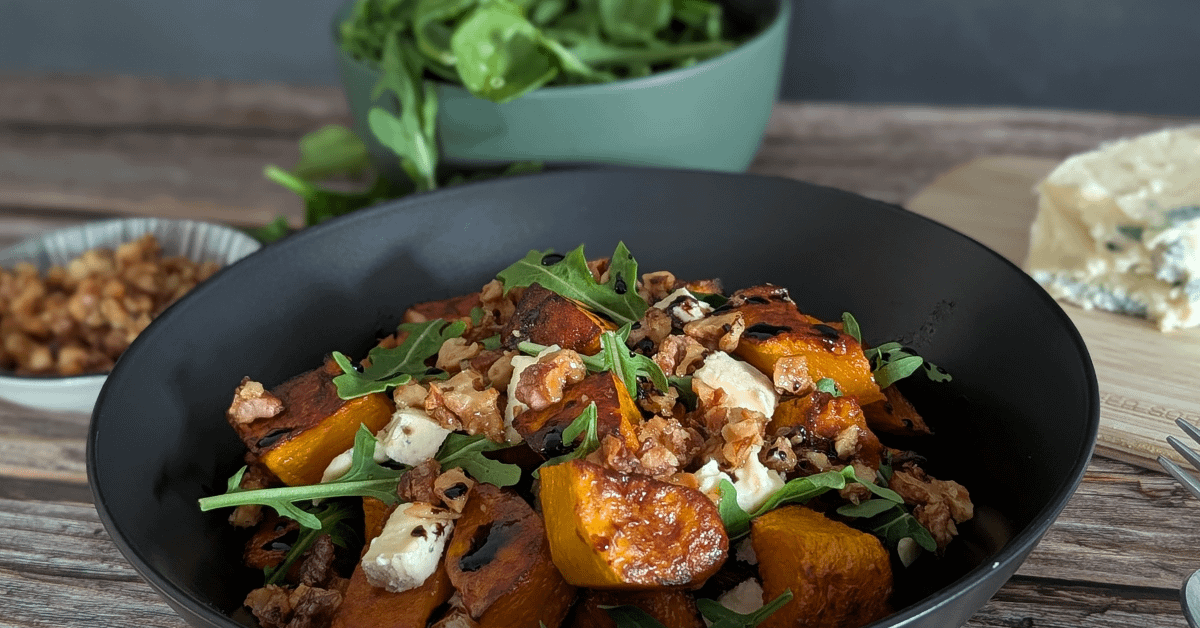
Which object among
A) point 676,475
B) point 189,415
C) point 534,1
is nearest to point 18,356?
point 189,415

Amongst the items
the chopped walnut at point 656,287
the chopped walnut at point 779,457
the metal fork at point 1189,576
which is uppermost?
the chopped walnut at point 656,287

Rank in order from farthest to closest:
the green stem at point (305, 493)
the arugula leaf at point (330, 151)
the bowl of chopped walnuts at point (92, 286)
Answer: the arugula leaf at point (330, 151) < the bowl of chopped walnuts at point (92, 286) < the green stem at point (305, 493)

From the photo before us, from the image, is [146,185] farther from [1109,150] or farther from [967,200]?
[1109,150]

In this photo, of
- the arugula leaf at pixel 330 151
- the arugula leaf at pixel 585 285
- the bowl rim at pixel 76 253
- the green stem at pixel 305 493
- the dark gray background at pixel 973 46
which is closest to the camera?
the green stem at pixel 305 493

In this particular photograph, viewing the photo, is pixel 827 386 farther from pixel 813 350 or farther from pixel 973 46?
pixel 973 46

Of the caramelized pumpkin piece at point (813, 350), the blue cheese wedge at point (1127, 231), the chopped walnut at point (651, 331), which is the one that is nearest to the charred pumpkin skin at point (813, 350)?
the caramelized pumpkin piece at point (813, 350)

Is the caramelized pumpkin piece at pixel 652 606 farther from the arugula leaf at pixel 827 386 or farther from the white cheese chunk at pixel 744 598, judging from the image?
the arugula leaf at pixel 827 386

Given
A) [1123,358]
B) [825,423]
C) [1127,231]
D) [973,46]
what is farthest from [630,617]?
[973,46]
